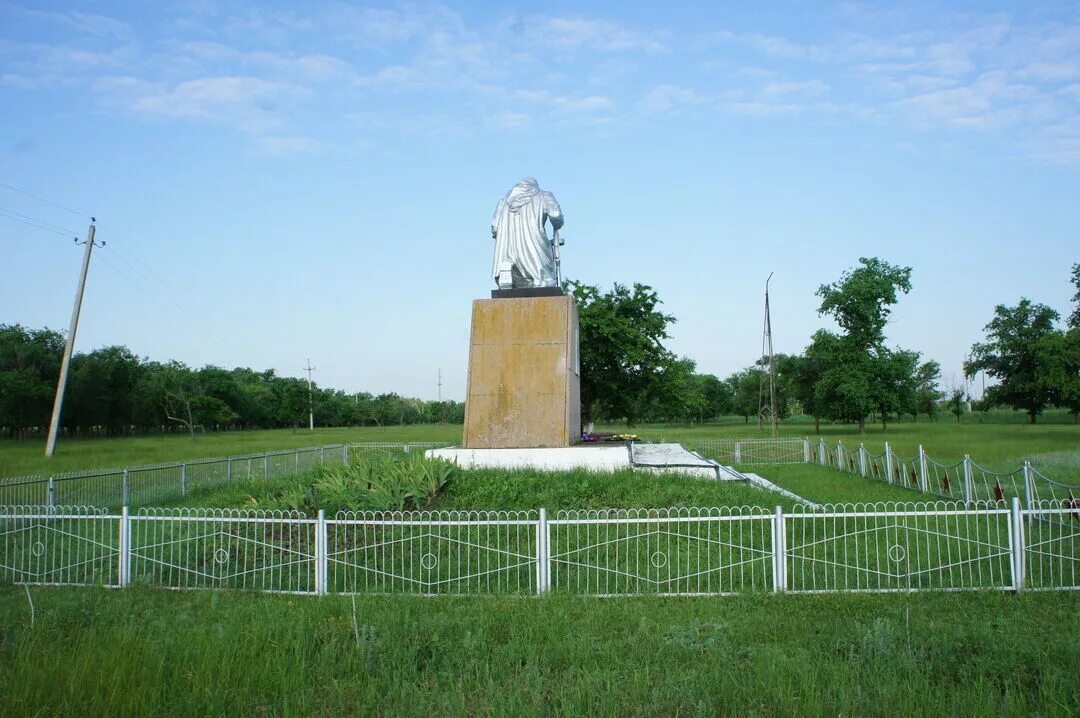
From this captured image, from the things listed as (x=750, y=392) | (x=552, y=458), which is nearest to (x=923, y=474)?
(x=552, y=458)

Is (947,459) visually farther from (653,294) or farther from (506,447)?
(506,447)

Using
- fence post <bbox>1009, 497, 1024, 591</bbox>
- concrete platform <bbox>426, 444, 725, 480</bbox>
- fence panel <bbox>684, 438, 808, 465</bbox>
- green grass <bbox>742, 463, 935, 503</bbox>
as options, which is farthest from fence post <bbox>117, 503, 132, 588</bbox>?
fence panel <bbox>684, 438, 808, 465</bbox>

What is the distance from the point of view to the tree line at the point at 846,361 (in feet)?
91.5

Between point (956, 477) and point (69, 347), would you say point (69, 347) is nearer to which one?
point (69, 347)

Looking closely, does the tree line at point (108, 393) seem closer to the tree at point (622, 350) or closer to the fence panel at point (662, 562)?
the tree at point (622, 350)

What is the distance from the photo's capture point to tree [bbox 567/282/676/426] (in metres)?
27.4

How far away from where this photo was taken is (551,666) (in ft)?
15.9

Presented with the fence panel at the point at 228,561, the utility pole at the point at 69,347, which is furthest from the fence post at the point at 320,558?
the utility pole at the point at 69,347

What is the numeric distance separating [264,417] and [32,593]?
62.5 metres

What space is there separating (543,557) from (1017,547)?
13.5 feet

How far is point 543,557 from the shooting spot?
6.84m

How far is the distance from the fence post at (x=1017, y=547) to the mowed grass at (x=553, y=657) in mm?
256

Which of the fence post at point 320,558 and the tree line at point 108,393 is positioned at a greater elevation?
the tree line at point 108,393

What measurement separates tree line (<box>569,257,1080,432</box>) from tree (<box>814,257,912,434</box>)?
2.2 inches
